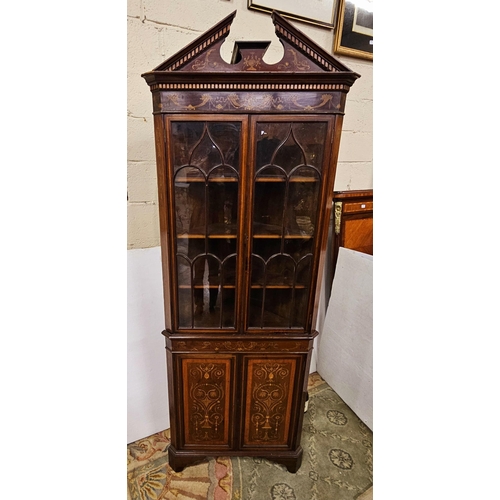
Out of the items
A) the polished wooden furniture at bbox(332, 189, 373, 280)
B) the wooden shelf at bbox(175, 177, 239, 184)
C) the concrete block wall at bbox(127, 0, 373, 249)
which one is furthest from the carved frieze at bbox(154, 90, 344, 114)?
the polished wooden furniture at bbox(332, 189, 373, 280)

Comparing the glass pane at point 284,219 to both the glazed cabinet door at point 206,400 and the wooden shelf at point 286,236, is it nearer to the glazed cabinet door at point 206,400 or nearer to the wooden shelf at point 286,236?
the wooden shelf at point 286,236

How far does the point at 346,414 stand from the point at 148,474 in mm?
1128

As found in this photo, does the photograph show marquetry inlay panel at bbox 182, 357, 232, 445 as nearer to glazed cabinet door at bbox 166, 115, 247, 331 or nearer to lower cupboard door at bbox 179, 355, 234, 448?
lower cupboard door at bbox 179, 355, 234, 448

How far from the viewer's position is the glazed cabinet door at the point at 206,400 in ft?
4.55

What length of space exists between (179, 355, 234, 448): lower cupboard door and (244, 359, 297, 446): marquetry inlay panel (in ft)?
0.31

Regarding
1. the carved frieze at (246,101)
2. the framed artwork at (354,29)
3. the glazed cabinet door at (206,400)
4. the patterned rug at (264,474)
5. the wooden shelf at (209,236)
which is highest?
the framed artwork at (354,29)

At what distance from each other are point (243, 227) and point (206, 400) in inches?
32.4

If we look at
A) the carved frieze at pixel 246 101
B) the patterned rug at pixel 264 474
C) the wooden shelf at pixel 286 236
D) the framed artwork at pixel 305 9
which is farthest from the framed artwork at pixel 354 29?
the patterned rug at pixel 264 474

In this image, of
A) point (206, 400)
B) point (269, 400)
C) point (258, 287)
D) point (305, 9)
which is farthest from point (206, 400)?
point (305, 9)

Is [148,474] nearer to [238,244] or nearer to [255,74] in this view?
[238,244]

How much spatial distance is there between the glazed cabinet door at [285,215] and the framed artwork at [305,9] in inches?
32.1

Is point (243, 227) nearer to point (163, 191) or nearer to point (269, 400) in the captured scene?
point (163, 191)

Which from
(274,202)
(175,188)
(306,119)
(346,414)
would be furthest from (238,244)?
(346,414)

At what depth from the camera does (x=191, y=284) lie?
133 cm
